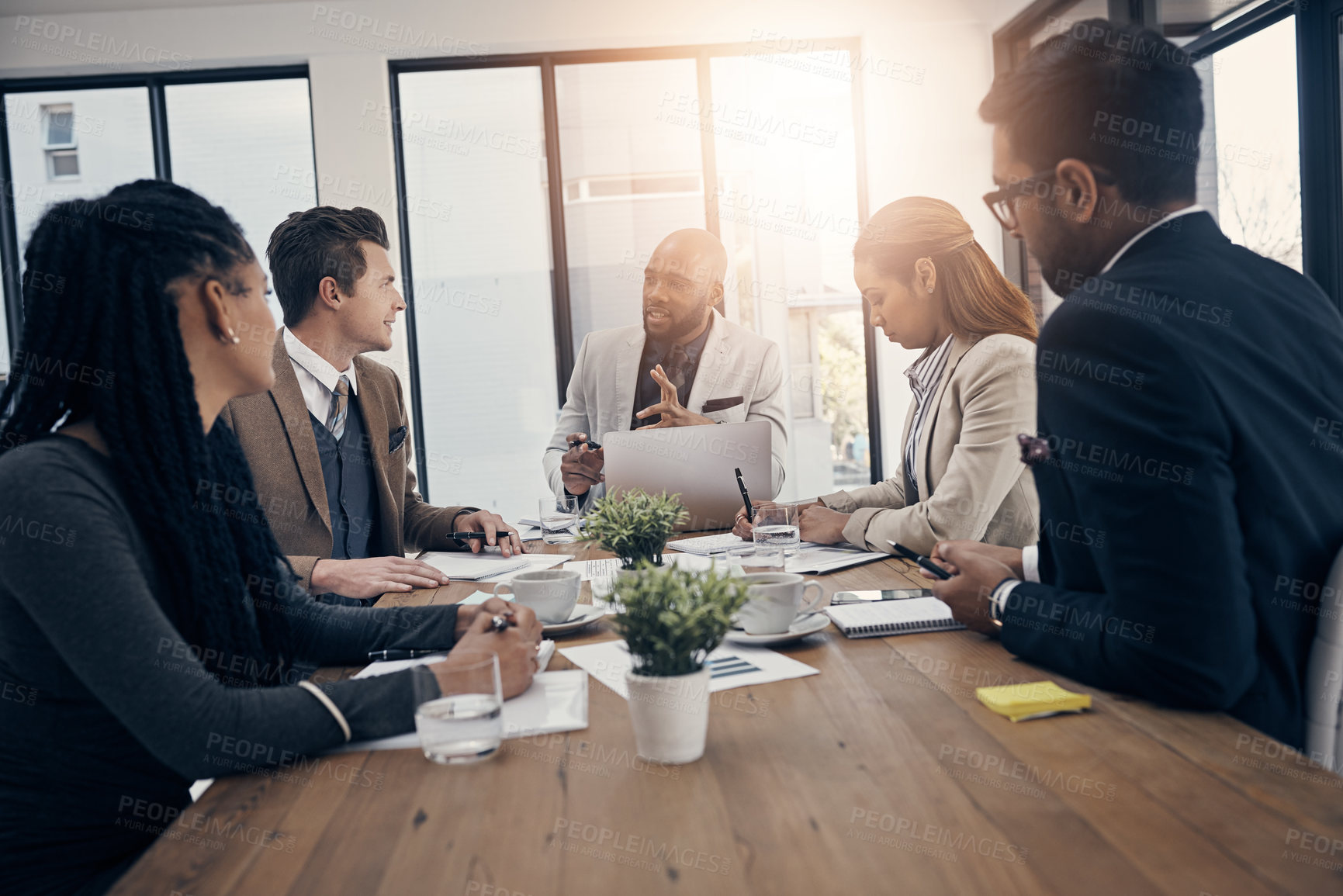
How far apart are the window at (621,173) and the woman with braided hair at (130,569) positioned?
3798mm

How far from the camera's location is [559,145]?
5.07 metres

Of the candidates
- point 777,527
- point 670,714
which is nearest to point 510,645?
point 670,714

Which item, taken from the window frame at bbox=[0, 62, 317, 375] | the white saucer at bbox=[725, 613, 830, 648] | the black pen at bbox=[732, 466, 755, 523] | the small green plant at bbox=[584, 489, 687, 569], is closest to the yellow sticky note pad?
the white saucer at bbox=[725, 613, 830, 648]

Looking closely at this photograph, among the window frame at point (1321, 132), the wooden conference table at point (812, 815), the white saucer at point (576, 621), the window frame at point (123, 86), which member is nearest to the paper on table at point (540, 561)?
the white saucer at point (576, 621)

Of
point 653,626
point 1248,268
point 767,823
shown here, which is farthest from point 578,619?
point 1248,268

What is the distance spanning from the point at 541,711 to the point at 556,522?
4.91ft

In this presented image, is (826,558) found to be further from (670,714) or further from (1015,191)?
(670,714)

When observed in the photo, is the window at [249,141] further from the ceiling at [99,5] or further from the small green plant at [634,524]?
the small green plant at [634,524]

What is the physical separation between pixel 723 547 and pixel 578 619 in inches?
27.9

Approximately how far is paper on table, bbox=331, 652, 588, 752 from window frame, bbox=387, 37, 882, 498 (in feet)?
12.7

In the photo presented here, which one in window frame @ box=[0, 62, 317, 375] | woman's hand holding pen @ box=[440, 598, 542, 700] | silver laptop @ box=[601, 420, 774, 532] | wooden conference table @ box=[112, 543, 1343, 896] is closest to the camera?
wooden conference table @ box=[112, 543, 1343, 896]

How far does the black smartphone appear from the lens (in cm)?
166

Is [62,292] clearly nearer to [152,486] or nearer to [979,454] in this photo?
[152,486]

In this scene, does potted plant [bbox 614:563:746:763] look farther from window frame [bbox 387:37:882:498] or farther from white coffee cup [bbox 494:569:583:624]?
window frame [bbox 387:37:882:498]
